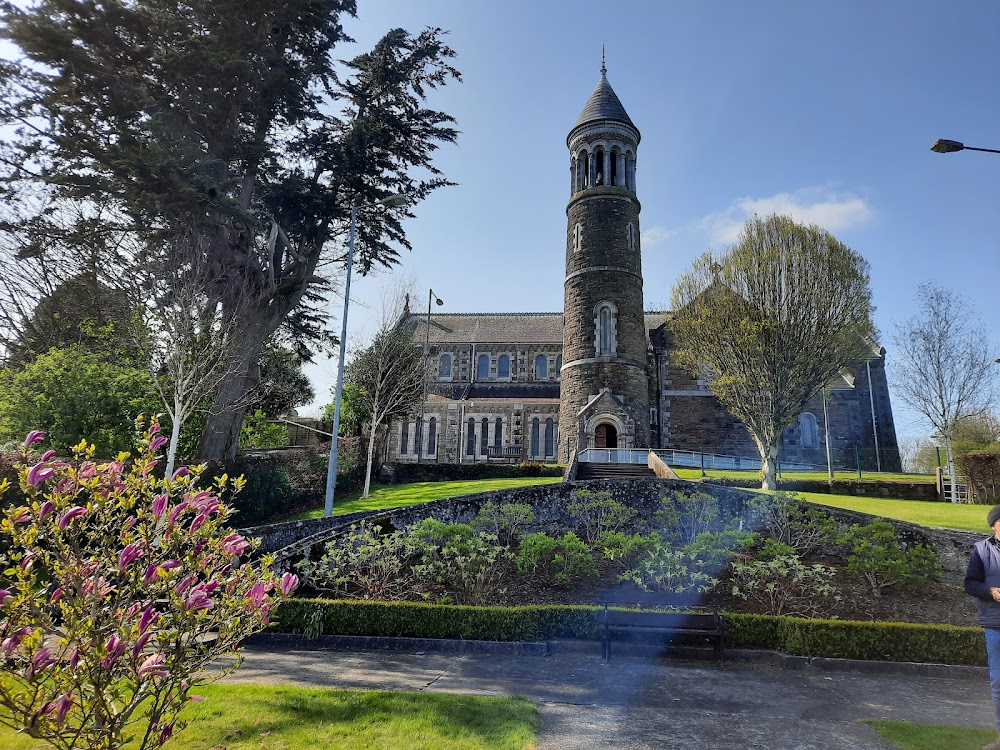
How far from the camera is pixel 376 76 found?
20.7 m

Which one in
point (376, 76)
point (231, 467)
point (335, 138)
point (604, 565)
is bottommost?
point (604, 565)

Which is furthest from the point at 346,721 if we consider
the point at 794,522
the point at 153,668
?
the point at 794,522

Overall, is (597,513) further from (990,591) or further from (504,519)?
(990,591)

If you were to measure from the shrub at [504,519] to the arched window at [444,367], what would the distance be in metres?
30.9

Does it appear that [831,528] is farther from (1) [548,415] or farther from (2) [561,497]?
(1) [548,415]

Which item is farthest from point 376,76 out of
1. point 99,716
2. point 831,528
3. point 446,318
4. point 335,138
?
point 446,318

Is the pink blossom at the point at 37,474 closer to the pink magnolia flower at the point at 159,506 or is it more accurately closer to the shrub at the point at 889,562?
the pink magnolia flower at the point at 159,506

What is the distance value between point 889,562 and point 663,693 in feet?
21.6

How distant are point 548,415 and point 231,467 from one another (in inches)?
975

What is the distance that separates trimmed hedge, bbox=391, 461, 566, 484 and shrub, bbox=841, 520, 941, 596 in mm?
18365

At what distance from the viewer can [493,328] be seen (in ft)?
152

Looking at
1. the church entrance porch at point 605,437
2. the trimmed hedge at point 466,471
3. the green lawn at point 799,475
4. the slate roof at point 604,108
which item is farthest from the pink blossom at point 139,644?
the slate roof at point 604,108

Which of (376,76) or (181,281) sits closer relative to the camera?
(181,281)

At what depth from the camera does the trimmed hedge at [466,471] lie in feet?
96.7
